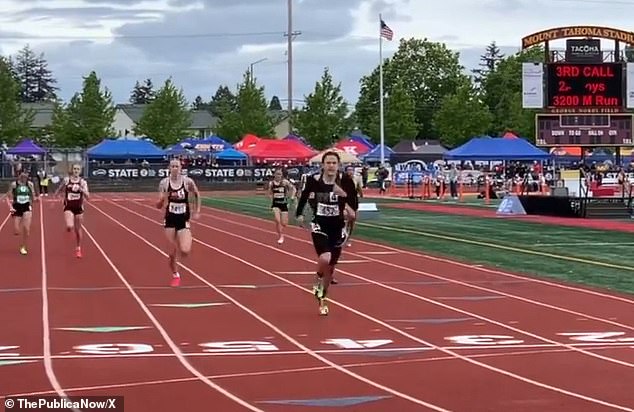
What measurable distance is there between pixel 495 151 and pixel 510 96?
48714 millimetres

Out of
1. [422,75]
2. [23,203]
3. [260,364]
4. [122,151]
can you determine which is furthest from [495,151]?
[422,75]

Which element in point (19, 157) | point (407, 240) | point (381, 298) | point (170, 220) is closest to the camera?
point (381, 298)

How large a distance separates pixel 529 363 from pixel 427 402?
204cm

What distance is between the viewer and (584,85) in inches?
1497

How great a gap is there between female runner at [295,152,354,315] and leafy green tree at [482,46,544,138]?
272ft

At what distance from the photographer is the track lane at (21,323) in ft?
30.3

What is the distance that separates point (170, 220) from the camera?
16391 millimetres

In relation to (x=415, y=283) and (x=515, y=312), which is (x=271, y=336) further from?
(x=415, y=283)

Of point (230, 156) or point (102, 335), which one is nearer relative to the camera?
point (102, 335)

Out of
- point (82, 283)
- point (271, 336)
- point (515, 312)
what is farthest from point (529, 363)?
point (82, 283)

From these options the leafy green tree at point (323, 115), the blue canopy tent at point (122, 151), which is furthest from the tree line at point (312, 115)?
the blue canopy tent at point (122, 151)

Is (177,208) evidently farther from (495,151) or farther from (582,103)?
(495,151)

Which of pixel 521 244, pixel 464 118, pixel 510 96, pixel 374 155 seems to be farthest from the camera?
pixel 510 96

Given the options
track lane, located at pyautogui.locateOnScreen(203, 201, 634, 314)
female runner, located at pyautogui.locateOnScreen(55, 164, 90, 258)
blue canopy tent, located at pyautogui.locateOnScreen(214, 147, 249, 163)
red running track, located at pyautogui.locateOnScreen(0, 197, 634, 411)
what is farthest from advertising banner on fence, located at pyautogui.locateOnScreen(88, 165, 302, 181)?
red running track, located at pyautogui.locateOnScreen(0, 197, 634, 411)
